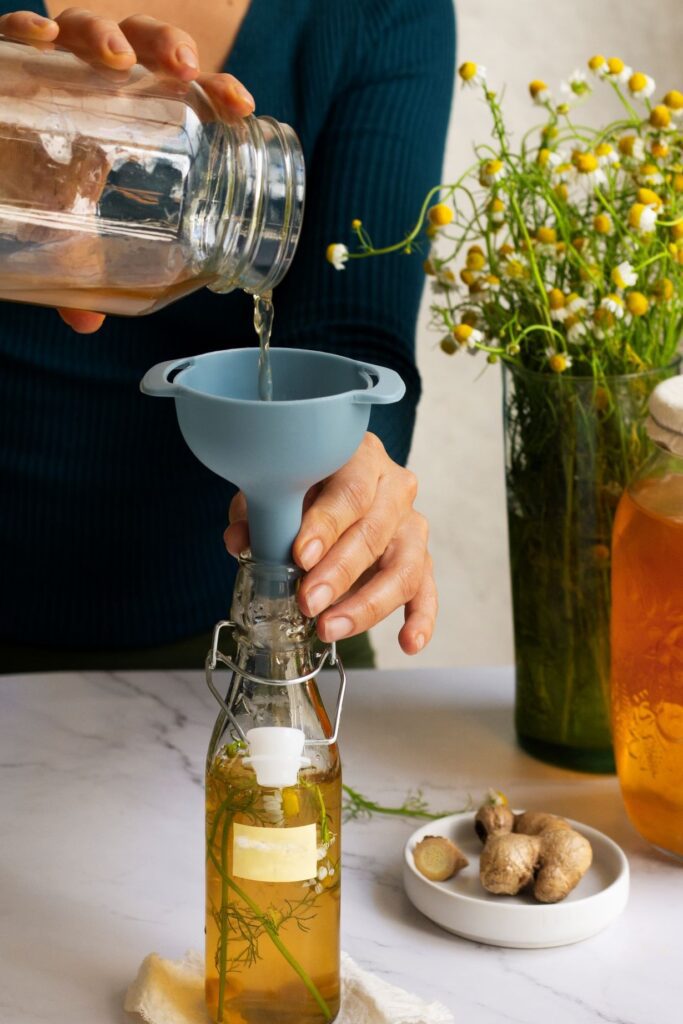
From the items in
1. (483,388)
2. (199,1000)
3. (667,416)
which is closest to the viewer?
(199,1000)

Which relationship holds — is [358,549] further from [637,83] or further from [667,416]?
[637,83]

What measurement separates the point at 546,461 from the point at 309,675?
0.33 metres

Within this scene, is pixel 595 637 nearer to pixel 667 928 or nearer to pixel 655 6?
pixel 667 928

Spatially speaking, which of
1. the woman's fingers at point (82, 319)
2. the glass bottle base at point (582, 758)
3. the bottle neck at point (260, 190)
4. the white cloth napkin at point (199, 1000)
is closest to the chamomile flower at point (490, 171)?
the bottle neck at point (260, 190)

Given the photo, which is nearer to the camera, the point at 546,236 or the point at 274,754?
the point at 274,754

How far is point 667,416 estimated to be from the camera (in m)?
0.83

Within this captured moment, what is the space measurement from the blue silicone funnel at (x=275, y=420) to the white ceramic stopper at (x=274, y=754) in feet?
0.29

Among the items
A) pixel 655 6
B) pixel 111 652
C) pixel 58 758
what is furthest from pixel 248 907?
pixel 655 6

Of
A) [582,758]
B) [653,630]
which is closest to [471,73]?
[653,630]

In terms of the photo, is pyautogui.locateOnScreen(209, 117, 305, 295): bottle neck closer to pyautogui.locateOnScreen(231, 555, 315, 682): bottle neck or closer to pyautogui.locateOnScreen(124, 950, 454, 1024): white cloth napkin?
pyautogui.locateOnScreen(231, 555, 315, 682): bottle neck

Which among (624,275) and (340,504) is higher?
(624,275)

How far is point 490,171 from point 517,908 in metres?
0.48

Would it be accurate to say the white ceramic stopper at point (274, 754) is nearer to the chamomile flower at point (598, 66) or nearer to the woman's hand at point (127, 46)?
the woman's hand at point (127, 46)

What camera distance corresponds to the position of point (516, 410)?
973 millimetres
